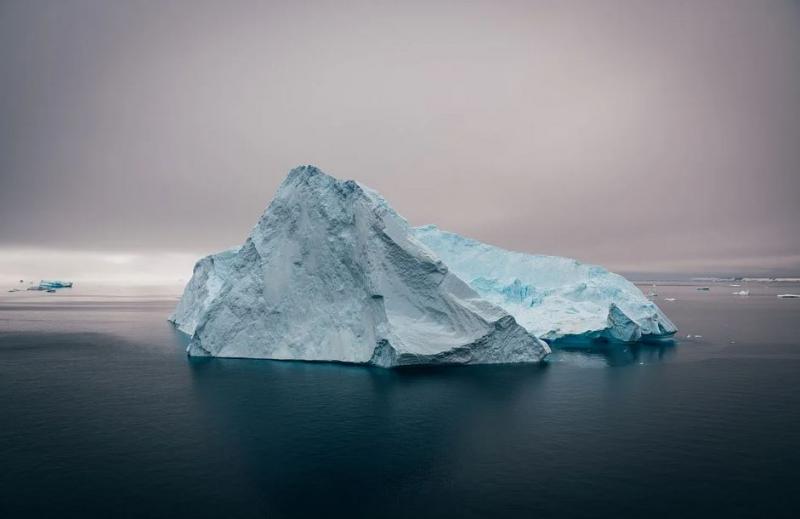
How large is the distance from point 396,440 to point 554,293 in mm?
28227

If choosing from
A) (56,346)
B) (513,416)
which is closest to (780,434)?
(513,416)

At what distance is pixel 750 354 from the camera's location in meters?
32.7

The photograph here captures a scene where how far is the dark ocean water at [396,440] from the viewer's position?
12.0 meters

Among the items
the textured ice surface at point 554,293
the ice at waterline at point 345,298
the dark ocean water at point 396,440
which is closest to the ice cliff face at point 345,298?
the ice at waterline at point 345,298

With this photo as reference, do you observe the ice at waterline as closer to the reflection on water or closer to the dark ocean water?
the dark ocean water

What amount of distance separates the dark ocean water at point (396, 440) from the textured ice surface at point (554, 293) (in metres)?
8.07

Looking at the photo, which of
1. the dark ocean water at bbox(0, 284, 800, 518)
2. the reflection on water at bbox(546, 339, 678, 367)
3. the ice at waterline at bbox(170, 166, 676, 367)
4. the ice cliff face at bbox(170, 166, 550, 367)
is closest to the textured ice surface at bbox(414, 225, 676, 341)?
the reflection on water at bbox(546, 339, 678, 367)

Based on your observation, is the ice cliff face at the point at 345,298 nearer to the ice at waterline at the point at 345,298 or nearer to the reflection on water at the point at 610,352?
the ice at waterline at the point at 345,298

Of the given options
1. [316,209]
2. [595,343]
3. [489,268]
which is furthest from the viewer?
[489,268]

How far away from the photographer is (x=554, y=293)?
41406mm

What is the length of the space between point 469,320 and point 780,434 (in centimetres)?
1359

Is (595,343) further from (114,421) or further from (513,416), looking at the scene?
(114,421)

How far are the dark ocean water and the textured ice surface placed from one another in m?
8.07

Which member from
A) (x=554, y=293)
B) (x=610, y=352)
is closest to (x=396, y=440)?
(x=610, y=352)
